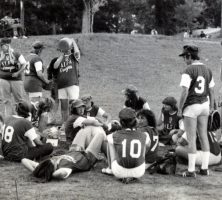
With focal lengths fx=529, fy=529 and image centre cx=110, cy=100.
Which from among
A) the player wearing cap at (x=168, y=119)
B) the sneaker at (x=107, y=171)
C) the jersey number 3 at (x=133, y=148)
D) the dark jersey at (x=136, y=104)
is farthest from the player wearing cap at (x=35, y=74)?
the jersey number 3 at (x=133, y=148)

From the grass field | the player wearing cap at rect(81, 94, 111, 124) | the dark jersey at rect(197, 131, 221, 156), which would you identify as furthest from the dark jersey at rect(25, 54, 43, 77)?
the dark jersey at rect(197, 131, 221, 156)

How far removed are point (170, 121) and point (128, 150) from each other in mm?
2904

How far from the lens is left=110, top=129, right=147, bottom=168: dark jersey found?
714 centimetres

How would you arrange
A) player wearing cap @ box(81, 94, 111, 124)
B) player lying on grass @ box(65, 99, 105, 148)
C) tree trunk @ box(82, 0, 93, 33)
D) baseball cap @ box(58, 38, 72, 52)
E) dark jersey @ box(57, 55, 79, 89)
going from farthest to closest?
tree trunk @ box(82, 0, 93, 33), dark jersey @ box(57, 55, 79, 89), baseball cap @ box(58, 38, 72, 52), player wearing cap @ box(81, 94, 111, 124), player lying on grass @ box(65, 99, 105, 148)

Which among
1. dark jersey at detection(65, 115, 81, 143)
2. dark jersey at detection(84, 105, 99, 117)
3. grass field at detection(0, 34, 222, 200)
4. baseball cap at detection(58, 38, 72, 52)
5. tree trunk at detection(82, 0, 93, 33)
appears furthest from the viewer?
tree trunk at detection(82, 0, 93, 33)

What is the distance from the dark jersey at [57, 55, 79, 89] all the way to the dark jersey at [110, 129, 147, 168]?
3710 mm

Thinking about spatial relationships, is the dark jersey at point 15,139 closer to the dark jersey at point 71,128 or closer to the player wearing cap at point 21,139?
the player wearing cap at point 21,139

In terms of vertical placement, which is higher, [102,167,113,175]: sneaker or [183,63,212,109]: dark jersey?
[183,63,212,109]: dark jersey

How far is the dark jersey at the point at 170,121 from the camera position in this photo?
9.88m

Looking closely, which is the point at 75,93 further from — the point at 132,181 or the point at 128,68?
the point at 128,68

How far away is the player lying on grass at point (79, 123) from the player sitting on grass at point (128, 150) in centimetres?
85

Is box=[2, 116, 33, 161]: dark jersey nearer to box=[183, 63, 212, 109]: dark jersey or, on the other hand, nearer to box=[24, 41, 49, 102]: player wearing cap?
box=[183, 63, 212, 109]: dark jersey

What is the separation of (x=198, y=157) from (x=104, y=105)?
24.2 feet

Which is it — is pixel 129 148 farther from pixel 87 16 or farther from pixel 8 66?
pixel 87 16
